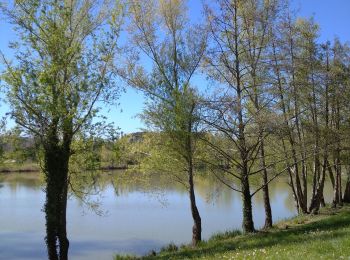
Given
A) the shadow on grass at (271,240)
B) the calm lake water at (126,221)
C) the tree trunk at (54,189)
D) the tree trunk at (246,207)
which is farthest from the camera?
the calm lake water at (126,221)

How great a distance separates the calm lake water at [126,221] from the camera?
1983cm

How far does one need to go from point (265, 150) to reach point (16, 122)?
1114cm

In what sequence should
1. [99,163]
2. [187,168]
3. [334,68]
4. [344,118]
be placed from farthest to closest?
1. [344,118]
2. [334,68]
3. [187,168]
4. [99,163]

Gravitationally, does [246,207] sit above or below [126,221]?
above

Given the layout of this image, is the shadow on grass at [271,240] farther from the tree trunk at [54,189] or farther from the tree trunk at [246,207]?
the tree trunk at [54,189]

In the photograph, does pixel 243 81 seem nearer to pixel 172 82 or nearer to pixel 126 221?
pixel 172 82

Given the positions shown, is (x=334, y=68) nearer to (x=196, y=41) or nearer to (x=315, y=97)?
(x=315, y=97)

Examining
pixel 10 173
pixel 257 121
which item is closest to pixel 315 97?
pixel 257 121

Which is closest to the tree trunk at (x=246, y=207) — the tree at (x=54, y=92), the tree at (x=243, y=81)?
the tree at (x=243, y=81)

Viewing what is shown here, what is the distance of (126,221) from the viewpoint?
26.7 metres

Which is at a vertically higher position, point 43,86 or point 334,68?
point 334,68

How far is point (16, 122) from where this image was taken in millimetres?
13617


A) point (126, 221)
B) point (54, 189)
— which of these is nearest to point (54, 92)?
point (54, 189)

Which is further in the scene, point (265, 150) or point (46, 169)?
point (265, 150)
